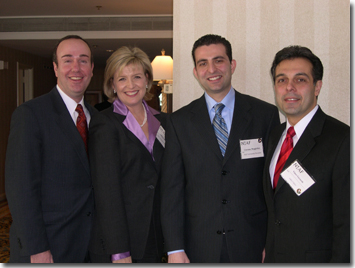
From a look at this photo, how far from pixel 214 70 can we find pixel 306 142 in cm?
67

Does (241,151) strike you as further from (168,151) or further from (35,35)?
(35,35)

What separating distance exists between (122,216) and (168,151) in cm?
46

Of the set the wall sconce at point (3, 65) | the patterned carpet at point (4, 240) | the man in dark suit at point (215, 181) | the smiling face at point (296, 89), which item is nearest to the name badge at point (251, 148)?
the man in dark suit at point (215, 181)

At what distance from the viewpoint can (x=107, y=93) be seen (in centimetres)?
221

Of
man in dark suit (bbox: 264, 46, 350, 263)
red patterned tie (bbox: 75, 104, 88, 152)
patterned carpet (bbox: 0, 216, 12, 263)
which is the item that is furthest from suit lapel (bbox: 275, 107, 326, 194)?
patterned carpet (bbox: 0, 216, 12, 263)

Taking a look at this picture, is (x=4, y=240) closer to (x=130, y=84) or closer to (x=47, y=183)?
(x=47, y=183)

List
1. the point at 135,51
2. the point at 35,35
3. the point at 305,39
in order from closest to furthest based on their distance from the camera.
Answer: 1. the point at 135,51
2. the point at 305,39
3. the point at 35,35

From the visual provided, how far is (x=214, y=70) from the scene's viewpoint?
1.88 metres

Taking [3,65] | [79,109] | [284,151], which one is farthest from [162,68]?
[3,65]

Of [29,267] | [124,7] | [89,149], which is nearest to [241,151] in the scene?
[89,149]

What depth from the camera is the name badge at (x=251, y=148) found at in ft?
5.84

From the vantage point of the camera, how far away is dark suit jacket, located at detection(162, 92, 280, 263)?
176 cm

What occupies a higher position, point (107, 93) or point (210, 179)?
point (107, 93)

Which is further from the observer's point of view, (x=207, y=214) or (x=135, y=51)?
(x=135, y=51)
